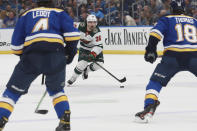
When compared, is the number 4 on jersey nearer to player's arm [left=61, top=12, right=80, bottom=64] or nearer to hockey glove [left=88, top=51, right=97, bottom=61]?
player's arm [left=61, top=12, right=80, bottom=64]

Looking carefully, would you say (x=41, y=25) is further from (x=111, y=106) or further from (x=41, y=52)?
(x=111, y=106)

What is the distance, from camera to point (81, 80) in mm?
9844

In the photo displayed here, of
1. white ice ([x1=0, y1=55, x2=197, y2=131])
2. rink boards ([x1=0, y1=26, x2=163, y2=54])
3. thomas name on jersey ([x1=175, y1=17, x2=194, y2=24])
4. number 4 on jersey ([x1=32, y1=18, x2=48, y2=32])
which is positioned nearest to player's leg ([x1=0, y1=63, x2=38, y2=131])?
number 4 on jersey ([x1=32, y1=18, x2=48, y2=32])

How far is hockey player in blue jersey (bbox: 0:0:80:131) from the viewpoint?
4457mm

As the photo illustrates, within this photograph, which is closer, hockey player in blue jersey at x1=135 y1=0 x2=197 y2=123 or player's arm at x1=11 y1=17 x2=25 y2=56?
player's arm at x1=11 y1=17 x2=25 y2=56

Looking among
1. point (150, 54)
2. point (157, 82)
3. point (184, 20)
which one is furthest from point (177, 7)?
point (157, 82)

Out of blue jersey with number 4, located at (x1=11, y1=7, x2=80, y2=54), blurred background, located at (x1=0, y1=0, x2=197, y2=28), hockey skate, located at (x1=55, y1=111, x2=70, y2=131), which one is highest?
blue jersey with number 4, located at (x1=11, y1=7, x2=80, y2=54)

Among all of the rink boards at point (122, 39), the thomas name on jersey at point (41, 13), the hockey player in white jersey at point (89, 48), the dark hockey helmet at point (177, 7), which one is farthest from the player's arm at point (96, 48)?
the rink boards at point (122, 39)

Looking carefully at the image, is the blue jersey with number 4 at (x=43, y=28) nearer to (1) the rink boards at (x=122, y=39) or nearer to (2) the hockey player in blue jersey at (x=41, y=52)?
(2) the hockey player in blue jersey at (x=41, y=52)

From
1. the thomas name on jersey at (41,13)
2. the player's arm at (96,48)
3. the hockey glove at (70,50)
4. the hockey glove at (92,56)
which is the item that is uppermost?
the thomas name on jersey at (41,13)

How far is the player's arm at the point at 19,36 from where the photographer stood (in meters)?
4.54

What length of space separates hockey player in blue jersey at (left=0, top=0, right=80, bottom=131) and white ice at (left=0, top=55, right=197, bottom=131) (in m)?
0.57

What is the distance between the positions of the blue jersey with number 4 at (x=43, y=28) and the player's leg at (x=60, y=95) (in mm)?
284

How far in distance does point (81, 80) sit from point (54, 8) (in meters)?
5.32
